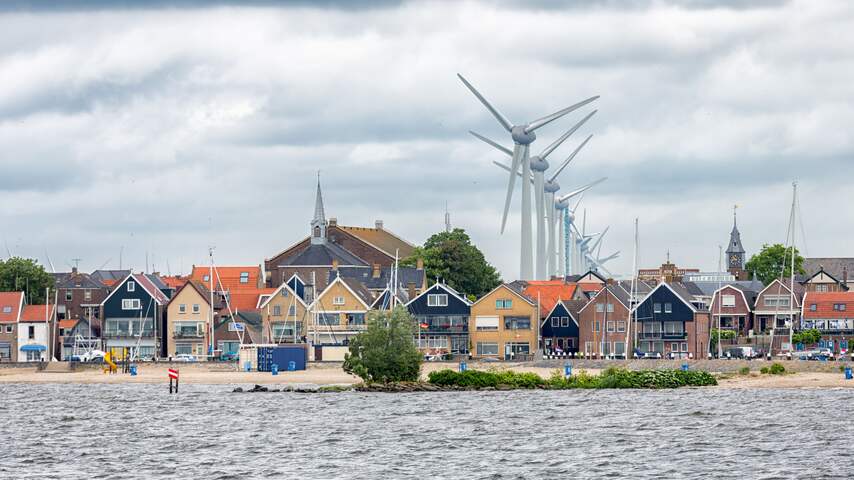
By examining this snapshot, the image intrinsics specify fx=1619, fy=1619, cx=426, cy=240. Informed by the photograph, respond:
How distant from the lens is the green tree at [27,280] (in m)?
196

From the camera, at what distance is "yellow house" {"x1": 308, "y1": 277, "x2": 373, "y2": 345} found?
596ft

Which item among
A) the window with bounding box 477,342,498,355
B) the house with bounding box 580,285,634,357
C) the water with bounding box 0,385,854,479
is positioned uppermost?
the house with bounding box 580,285,634,357

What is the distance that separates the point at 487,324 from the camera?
181 metres

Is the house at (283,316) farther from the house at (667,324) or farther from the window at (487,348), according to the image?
the house at (667,324)

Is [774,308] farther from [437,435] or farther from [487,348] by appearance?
[437,435]

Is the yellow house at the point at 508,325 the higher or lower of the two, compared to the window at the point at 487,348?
higher

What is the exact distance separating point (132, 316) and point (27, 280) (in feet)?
68.9

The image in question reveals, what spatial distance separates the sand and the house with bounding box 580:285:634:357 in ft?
60.4

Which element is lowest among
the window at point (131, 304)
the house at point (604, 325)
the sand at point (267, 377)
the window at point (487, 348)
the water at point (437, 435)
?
the water at point (437, 435)

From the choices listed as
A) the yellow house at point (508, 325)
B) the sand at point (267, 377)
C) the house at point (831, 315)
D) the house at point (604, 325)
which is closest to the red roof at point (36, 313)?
the sand at point (267, 377)

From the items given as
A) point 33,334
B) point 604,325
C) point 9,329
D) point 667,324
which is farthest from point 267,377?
point 667,324

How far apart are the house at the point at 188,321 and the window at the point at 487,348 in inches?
1185

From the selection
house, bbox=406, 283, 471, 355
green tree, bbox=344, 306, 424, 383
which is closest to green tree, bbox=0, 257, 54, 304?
house, bbox=406, 283, 471, 355

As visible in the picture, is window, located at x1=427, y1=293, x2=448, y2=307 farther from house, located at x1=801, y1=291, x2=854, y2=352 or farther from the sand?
house, located at x1=801, y1=291, x2=854, y2=352
